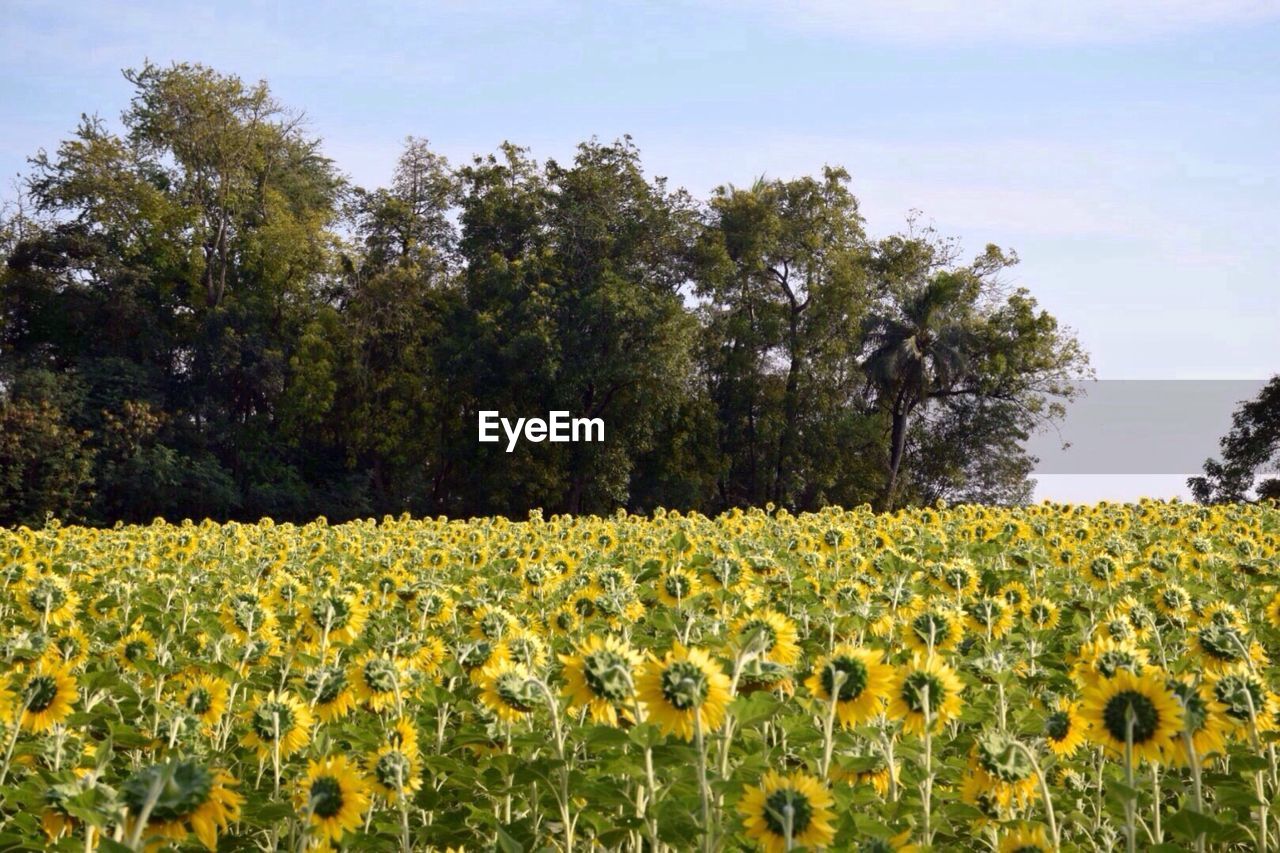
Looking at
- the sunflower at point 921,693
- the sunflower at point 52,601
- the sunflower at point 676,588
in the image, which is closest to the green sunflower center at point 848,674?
the sunflower at point 921,693

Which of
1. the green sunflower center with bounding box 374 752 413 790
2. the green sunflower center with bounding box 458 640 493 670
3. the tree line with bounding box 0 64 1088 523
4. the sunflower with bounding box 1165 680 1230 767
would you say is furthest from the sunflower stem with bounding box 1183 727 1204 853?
the tree line with bounding box 0 64 1088 523

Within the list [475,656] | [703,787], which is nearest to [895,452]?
[475,656]

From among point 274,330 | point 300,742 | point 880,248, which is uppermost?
point 880,248

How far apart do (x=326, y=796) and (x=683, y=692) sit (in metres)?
0.88

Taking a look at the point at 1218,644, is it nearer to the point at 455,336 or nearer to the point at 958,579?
the point at 958,579

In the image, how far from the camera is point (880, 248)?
34.2m

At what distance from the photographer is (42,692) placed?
308 cm

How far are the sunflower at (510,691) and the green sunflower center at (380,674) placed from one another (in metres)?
0.37

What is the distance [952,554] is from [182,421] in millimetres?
24294

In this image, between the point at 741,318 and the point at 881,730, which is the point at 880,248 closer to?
the point at 741,318

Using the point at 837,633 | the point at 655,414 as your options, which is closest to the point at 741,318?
the point at 655,414

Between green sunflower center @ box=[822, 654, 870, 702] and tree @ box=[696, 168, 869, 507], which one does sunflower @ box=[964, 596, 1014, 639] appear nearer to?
green sunflower center @ box=[822, 654, 870, 702]

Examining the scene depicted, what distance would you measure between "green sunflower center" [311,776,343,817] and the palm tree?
29.0m

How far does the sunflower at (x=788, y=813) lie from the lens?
2119 millimetres
